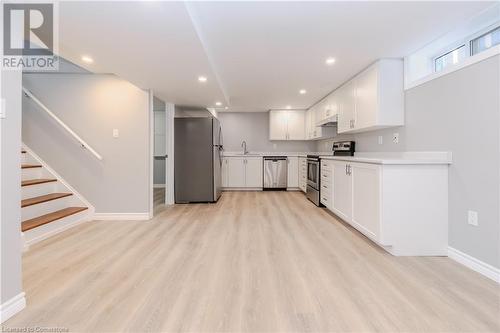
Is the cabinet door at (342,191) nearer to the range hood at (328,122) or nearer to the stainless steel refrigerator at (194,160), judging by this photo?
the range hood at (328,122)

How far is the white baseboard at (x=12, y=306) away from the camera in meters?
1.39

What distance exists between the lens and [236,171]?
6.39 metres

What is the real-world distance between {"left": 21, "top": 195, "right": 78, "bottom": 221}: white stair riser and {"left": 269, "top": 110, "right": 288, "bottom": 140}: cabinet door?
4563mm

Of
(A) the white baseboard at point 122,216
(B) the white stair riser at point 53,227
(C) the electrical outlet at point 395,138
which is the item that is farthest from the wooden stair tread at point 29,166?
(C) the electrical outlet at point 395,138

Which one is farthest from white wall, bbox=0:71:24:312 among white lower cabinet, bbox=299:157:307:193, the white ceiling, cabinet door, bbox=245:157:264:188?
cabinet door, bbox=245:157:264:188

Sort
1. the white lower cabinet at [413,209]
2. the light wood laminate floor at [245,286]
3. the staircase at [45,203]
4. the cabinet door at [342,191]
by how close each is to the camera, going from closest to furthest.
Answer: the light wood laminate floor at [245,286]
the white lower cabinet at [413,209]
the staircase at [45,203]
the cabinet door at [342,191]

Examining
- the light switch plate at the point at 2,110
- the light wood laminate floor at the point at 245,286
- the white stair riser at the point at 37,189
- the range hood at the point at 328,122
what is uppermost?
the range hood at the point at 328,122

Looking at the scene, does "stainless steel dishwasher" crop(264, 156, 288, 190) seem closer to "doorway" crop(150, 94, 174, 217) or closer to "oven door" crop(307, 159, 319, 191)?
"oven door" crop(307, 159, 319, 191)

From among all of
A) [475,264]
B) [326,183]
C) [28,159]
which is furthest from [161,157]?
[475,264]

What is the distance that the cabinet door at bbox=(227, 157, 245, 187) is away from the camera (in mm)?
6383

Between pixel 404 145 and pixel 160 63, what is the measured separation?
2.91 meters

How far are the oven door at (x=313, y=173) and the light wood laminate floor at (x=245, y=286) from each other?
1.64 metres

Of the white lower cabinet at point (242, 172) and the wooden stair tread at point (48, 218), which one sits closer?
the wooden stair tread at point (48, 218)

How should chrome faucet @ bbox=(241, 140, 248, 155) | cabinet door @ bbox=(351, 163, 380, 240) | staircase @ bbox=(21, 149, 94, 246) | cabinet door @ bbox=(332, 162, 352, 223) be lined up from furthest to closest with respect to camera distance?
chrome faucet @ bbox=(241, 140, 248, 155) → cabinet door @ bbox=(332, 162, 352, 223) → staircase @ bbox=(21, 149, 94, 246) → cabinet door @ bbox=(351, 163, 380, 240)
